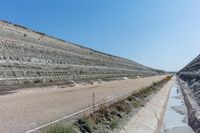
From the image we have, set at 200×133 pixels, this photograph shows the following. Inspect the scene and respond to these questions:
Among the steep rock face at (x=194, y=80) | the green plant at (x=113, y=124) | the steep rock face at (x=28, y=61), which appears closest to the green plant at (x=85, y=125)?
the green plant at (x=113, y=124)

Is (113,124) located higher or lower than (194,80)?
lower

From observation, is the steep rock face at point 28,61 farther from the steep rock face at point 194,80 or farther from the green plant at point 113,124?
the green plant at point 113,124

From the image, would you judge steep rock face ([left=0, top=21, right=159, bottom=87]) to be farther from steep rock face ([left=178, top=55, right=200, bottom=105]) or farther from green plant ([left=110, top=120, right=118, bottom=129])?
green plant ([left=110, top=120, right=118, bottom=129])

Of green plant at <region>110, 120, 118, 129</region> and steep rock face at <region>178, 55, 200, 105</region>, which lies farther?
steep rock face at <region>178, 55, 200, 105</region>

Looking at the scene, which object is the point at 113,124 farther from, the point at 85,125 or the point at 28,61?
the point at 28,61

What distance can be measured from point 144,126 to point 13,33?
31.8 meters

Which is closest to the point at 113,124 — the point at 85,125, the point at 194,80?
the point at 85,125

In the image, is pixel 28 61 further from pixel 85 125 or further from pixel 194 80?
pixel 194 80

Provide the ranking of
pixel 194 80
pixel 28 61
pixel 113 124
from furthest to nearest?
pixel 194 80 < pixel 28 61 < pixel 113 124

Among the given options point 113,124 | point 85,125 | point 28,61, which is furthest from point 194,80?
Result: point 85,125

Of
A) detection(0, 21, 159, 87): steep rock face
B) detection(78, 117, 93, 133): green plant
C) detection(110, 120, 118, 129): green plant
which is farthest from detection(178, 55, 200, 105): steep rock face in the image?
detection(78, 117, 93, 133): green plant

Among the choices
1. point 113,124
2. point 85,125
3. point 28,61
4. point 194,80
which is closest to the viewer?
point 85,125

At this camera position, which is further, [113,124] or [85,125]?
[113,124]

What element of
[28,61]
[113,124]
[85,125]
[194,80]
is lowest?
[113,124]
